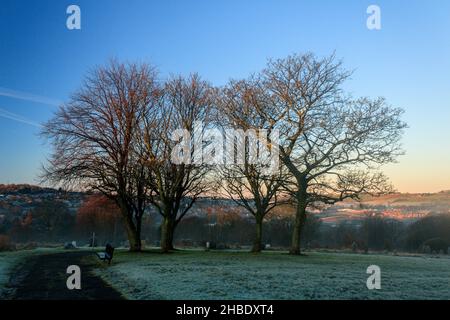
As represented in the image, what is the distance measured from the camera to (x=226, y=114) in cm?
3294

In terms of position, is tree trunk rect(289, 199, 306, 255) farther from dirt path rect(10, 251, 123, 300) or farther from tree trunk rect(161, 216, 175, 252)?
dirt path rect(10, 251, 123, 300)

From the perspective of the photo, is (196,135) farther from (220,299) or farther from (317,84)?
(220,299)

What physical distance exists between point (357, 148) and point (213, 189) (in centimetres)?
1424

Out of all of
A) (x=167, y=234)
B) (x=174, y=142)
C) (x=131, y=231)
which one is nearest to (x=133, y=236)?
(x=131, y=231)

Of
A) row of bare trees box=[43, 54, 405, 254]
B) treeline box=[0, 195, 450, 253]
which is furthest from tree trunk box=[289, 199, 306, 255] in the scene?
treeline box=[0, 195, 450, 253]

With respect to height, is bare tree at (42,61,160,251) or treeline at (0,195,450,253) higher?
bare tree at (42,61,160,251)

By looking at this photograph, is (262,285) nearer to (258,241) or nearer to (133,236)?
(258,241)

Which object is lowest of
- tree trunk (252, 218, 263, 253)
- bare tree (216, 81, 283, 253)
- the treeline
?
the treeline

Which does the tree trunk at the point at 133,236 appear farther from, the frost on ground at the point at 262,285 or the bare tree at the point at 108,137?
the frost on ground at the point at 262,285

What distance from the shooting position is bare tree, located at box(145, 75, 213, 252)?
34.9 m

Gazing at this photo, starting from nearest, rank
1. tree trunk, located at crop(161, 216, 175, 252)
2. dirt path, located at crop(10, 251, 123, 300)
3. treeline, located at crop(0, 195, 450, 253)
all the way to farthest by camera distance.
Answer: dirt path, located at crop(10, 251, 123, 300) < tree trunk, located at crop(161, 216, 175, 252) < treeline, located at crop(0, 195, 450, 253)

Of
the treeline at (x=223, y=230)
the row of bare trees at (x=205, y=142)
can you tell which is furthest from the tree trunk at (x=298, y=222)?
the treeline at (x=223, y=230)
